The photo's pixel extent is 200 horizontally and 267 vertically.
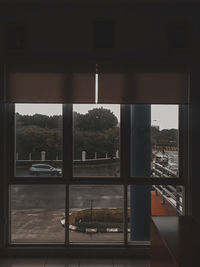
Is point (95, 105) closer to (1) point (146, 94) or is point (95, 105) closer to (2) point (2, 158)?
(1) point (146, 94)

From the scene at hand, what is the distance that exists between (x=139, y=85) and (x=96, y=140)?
104cm

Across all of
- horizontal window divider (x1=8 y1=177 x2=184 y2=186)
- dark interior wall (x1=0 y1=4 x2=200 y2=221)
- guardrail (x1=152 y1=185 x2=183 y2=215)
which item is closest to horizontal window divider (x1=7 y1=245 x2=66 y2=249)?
horizontal window divider (x1=8 y1=177 x2=184 y2=186)

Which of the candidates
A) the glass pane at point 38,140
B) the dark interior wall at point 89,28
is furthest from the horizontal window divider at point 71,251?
the dark interior wall at point 89,28

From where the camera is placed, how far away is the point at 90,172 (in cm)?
361

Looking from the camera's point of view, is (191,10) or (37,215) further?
(37,215)

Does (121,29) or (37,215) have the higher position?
(121,29)

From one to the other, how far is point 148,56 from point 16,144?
236 cm

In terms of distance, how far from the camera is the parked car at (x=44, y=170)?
3.62m

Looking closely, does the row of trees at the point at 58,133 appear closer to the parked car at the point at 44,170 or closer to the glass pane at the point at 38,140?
the glass pane at the point at 38,140

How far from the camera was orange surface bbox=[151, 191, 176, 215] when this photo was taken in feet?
12.0

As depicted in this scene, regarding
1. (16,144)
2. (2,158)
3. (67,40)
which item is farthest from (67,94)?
(2,158)

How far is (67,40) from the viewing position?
346 centimetres

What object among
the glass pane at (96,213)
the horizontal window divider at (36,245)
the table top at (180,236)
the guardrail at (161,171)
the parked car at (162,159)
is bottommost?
the horizontal window divider at (36,245)

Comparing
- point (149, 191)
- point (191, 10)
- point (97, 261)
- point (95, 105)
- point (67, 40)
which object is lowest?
point (97, 261)
